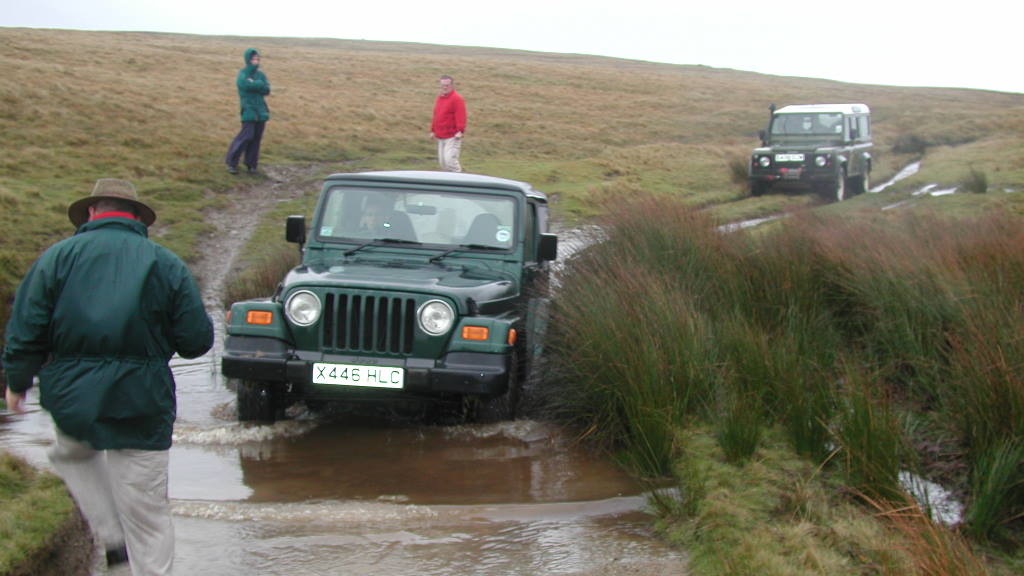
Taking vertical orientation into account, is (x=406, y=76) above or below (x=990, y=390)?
above

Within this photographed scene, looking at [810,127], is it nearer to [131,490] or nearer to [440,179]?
[440,179]

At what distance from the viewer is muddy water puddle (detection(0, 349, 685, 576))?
15.5 ft

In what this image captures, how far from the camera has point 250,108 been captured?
17781mm

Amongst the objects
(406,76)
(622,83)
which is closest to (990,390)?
(406,76)

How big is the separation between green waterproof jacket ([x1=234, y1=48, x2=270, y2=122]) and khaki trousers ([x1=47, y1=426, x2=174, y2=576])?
14291 mm

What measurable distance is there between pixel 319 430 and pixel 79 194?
9411mm

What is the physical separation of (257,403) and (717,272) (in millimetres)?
3558

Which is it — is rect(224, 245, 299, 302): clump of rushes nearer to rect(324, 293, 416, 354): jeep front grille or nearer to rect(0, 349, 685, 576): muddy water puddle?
rect(0, 349, 685, 576): muddy water puddle

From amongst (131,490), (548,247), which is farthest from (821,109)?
(131,490)

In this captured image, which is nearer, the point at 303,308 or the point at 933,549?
the point at 933,549

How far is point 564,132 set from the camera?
35094mm

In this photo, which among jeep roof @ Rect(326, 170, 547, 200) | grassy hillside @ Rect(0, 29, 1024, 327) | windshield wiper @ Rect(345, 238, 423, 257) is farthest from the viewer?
grassy hillside @ Rect(0, 29, 1024, 327)

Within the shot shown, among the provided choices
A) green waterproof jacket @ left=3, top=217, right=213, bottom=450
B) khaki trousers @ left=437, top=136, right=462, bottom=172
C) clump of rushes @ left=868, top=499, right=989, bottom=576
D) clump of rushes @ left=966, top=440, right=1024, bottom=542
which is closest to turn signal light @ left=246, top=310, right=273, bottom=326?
green waterproof jacket @ left=3, top=217, right=213, bottom=450

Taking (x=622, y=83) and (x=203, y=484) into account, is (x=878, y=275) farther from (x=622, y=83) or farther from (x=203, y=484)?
(x=622, y=83)
